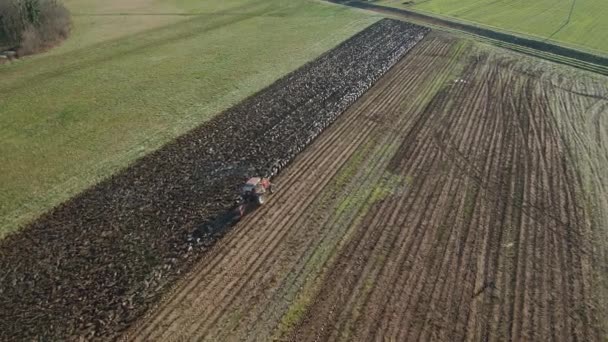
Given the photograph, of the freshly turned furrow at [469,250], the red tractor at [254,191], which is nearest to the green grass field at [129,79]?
the red tractor at [254,191]

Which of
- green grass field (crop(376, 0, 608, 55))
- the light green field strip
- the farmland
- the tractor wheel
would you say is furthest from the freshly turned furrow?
green grass field (crop(376, 0, 608, 55))

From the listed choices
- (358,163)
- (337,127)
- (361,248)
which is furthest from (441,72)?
(361,248)

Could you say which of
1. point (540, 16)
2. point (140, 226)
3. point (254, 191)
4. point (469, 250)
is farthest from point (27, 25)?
point (540, 16)

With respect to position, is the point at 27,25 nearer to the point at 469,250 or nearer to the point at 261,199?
the point at 261,199

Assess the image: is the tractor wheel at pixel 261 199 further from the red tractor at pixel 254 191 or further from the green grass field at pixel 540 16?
the green grass field at pixel 540 16

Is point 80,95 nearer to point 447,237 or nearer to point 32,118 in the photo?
point 32,118

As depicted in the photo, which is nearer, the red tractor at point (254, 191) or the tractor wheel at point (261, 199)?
the red tractor at point (254, 191)
